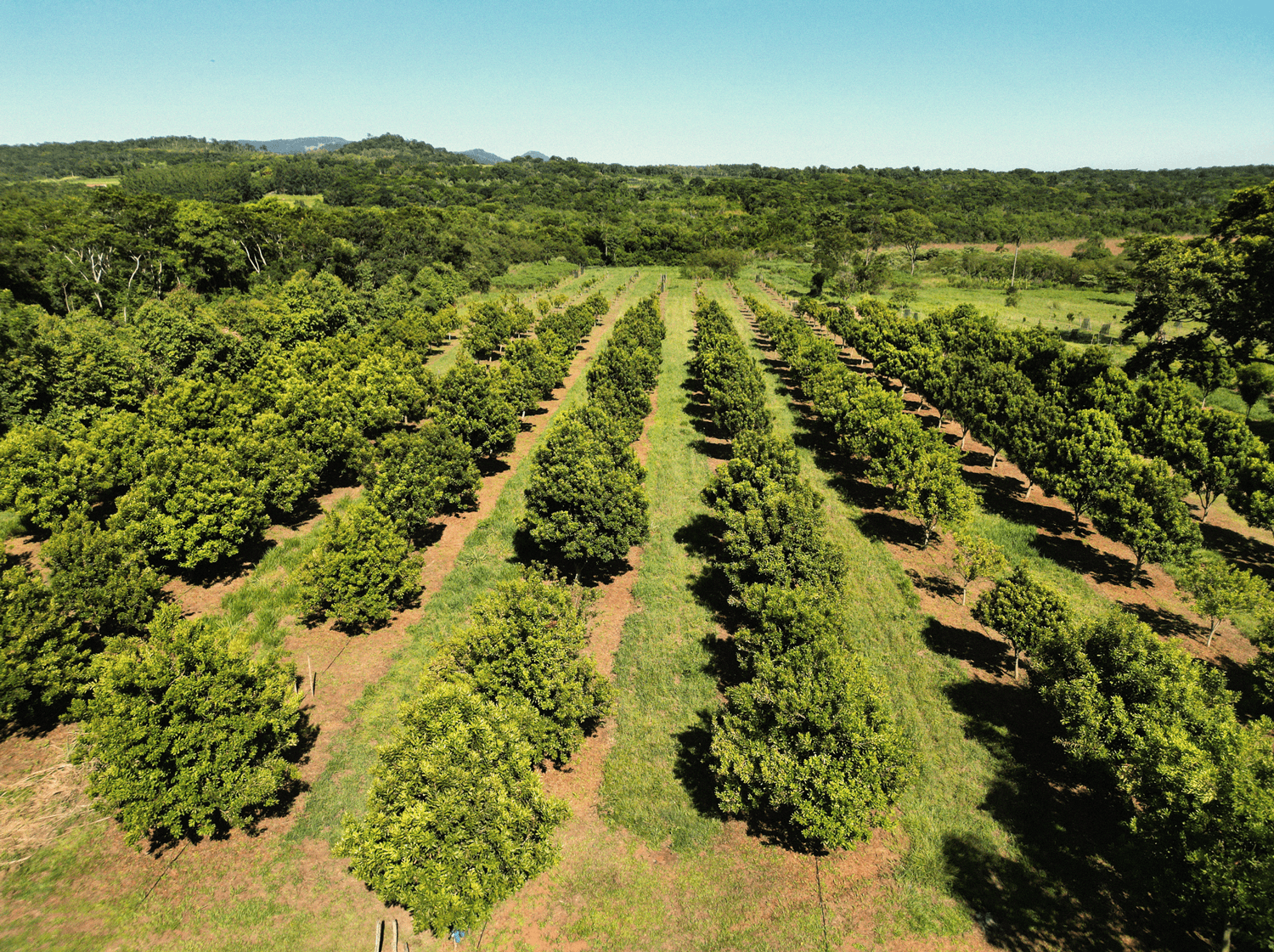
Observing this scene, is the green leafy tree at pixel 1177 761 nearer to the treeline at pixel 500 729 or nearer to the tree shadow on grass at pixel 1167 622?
the tree shadow on grass at pixel 1167 622

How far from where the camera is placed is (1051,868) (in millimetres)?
22500

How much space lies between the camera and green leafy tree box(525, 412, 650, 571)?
36.2 m

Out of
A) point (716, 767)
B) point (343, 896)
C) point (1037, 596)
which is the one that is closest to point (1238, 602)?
point (1037, 596)

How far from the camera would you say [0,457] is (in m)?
37.8

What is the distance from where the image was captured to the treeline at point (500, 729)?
16.7 m

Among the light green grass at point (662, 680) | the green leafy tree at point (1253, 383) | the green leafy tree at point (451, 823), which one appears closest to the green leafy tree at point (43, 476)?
the green leafy tree at point (451, 823)

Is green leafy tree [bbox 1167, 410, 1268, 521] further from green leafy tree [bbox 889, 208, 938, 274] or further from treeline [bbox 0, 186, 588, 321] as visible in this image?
green leafy tree [bbox 889, 208, 938, 274]

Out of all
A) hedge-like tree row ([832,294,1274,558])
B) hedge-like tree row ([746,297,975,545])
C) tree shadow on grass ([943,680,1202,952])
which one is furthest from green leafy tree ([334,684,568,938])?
hedge-like tree row ([832,294,1274,558])

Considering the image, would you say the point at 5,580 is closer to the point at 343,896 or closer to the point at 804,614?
the point at 343,896

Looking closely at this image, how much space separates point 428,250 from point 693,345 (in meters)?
67.8

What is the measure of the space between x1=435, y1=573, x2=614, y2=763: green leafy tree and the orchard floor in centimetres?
421

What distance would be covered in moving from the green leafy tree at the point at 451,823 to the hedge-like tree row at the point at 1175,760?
20.0 meters

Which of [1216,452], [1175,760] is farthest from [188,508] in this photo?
[1216,452]

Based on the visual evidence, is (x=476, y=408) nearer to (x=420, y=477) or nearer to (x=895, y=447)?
(x=420, y=477)
